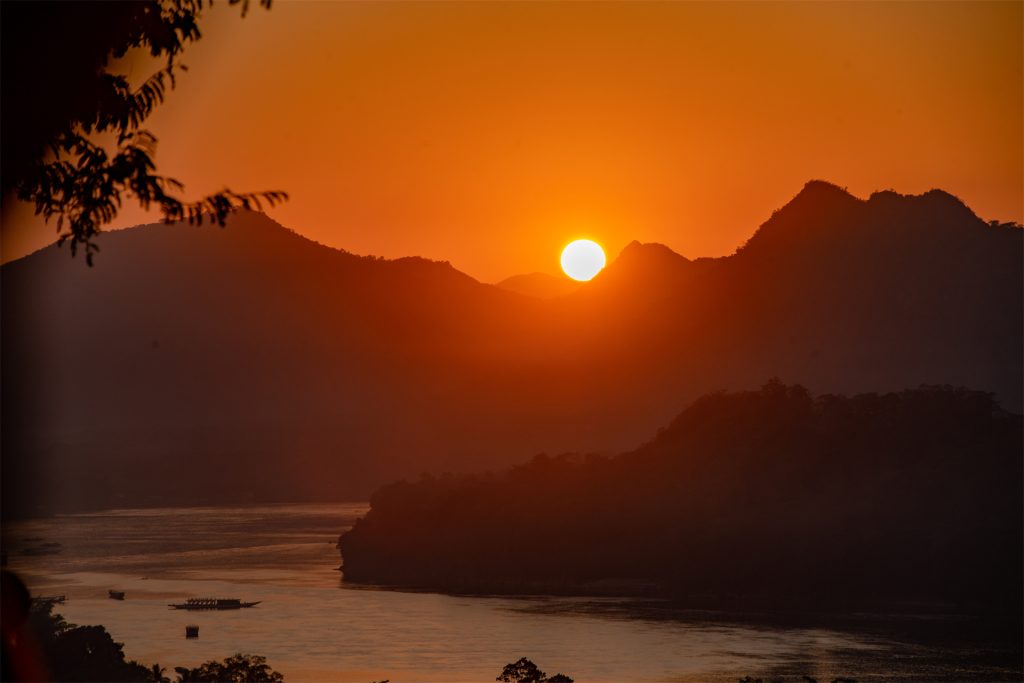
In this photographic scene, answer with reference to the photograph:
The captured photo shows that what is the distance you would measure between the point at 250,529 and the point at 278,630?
8990 centimetres

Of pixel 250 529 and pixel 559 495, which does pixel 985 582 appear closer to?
pixel 559 495

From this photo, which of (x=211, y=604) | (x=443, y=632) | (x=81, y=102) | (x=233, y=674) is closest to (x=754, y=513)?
(x=443, y=632)

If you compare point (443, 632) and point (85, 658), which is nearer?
point (85, 658)

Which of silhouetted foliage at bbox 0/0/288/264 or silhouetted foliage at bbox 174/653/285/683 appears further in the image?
silhouetted foliage at bbox 174/653/285/683

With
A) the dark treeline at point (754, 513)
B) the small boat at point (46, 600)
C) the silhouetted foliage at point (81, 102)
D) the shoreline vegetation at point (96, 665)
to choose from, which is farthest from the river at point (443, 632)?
the silhouetted foliage at point (81, 102)

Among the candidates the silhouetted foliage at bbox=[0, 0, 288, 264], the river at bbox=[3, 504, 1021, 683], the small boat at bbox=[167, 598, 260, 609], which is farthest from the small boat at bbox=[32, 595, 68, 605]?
the silhouetted foliage at bbox=[0, 0, 288, 264]

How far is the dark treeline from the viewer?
406ft

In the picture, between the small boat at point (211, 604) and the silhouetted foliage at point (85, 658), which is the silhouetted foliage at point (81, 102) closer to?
the silhouetted foliage at point (85, 658)

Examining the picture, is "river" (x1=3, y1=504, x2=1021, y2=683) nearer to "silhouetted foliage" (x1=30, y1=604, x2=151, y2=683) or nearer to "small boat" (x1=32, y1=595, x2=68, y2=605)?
"small boat" (x1=32, y1=595, x2=68, y2=605)

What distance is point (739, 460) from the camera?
147 meters

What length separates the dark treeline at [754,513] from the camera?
12388cm

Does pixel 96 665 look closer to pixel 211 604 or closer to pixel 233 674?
pixel 233 674

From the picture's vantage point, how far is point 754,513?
139875 millimetres

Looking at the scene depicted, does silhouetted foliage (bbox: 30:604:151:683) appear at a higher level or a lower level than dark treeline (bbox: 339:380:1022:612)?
lower
